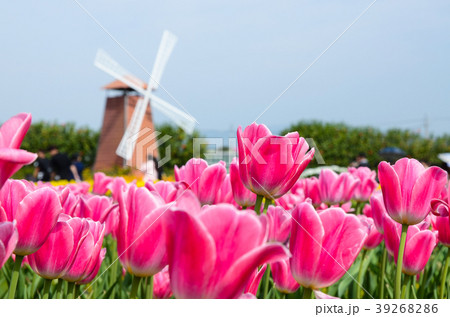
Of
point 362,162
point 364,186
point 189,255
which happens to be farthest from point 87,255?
point 362,162

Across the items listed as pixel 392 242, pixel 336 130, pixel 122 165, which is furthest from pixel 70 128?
pixel 392 242

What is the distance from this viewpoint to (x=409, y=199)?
3.90 ft

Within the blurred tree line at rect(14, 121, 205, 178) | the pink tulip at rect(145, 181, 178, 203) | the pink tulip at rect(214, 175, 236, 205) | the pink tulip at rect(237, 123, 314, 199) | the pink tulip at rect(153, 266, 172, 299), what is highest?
the blurred tree line at rect(14, 121, 205, 178)

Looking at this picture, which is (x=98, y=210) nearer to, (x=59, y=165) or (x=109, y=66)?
(x=59, y=165)

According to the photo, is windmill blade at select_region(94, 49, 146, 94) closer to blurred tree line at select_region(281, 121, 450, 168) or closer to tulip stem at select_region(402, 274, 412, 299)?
blurred tree line at select_region(281, 121, 450, 168)

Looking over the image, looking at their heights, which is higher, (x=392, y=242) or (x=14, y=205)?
(x=14, y=205)

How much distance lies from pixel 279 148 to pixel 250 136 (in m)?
0.08

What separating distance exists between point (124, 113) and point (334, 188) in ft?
68.3

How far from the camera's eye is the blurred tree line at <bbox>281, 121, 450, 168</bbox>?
20141 mm

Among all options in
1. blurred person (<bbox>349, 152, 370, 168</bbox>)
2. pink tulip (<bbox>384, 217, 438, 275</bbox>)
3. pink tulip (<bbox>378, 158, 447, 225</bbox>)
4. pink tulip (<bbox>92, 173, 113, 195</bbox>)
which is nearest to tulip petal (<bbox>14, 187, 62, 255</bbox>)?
pink tulip (<bbox>378, 158, 447, 225</bbox>)

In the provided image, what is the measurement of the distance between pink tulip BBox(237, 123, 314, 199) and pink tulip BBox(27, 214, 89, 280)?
1.25 ft

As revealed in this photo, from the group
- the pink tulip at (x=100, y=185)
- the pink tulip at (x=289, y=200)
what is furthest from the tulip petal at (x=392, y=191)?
the pink tulip at (x=100, y=185)

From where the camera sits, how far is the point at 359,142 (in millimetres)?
20406
